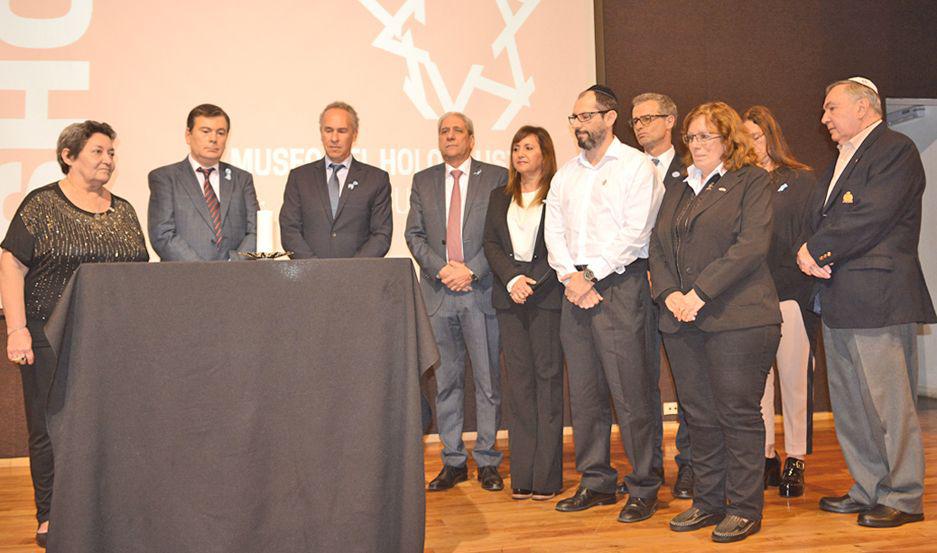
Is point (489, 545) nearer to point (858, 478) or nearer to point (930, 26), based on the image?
point (858, 478)

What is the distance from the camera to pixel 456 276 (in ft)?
13.3

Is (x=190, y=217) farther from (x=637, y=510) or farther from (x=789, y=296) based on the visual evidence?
(x=789, y=296)

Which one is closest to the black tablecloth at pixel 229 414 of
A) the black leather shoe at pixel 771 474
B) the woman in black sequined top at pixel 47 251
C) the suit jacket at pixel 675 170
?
the woman in black sequined top at pixel 47 251

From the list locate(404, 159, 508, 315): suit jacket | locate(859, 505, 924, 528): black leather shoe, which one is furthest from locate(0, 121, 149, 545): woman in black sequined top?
locate(859, 505, 924, 528): black leather shoe

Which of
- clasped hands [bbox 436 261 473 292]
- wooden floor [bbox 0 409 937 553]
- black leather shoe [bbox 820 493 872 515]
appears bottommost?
wooden floor [bbox 0 409 937 553]

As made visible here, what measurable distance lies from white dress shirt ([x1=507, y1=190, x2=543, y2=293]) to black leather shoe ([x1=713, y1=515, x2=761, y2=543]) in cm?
138

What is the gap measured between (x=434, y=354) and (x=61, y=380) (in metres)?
1.14

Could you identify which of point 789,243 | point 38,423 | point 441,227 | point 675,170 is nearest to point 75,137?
point 38,423

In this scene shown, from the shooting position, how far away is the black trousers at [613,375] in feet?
11.6

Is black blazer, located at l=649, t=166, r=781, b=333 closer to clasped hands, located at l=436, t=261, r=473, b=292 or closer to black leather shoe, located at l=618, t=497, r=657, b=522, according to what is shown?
black leather shoe, located at l=618, t=497, r=657, b=522

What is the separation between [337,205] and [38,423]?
5.52 feet

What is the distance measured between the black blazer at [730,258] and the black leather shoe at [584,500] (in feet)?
2.89

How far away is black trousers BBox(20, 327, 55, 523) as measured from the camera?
129 inches

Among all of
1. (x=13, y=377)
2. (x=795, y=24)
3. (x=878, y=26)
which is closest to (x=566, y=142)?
(x=795, y=24)
